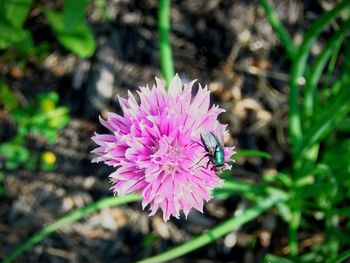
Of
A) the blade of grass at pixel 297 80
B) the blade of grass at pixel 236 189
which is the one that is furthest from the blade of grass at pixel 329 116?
the blade of grass at pixel 236 189

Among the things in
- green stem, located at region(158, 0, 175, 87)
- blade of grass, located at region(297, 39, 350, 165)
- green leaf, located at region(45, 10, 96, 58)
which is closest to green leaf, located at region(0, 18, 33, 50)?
green leaf, located at region(45, 10, 96, 58)

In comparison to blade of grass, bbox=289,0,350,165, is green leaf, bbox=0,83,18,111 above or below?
above

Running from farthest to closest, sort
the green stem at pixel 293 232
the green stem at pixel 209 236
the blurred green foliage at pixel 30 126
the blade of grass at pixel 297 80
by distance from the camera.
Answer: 1. the blurred green foliage at pixel 30 126
2. the green stem at pixel 293 232
3. the blade of grass at pixel 297 80
4. the green stem at pixel 209 236

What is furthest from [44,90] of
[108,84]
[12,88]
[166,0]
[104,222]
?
[166,0]

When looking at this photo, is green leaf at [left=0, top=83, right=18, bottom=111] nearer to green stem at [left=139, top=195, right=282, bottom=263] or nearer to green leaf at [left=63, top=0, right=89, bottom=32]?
green leaf at [left=63, top=0, right=89, bottom=32]

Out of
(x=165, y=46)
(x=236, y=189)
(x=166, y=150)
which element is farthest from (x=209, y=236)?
(x=165, y=46)

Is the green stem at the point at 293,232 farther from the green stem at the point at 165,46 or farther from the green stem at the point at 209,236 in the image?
the green stem at the point at 165,46

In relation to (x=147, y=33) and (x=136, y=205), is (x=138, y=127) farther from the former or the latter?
(x=147, y=33)

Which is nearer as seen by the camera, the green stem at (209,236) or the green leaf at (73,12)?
the green stem at (209,236)
